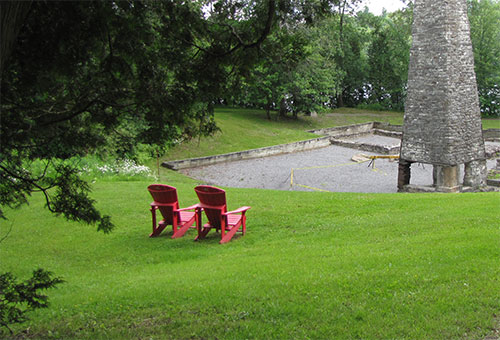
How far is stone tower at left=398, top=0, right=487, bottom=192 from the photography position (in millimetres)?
16641

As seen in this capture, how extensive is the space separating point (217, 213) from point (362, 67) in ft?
138

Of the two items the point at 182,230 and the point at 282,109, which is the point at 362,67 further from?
the point at 182,230

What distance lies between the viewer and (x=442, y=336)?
15.6 ft

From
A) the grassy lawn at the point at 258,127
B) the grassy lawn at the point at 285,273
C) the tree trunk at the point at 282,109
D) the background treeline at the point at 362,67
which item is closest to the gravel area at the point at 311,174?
the grassy lawn at the point at 258,127

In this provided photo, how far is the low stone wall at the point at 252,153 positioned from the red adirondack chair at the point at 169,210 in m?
13.8

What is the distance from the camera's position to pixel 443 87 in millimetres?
16891

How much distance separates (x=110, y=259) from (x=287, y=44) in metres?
5.01

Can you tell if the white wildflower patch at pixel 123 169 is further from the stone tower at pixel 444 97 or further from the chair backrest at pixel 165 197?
the stone tower at pixel 444 97

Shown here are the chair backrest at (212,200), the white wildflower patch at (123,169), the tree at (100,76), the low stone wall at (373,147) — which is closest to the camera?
the tree at (100,76)

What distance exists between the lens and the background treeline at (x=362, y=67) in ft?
117

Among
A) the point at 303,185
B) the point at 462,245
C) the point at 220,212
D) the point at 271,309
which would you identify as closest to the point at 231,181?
the point at 303,185

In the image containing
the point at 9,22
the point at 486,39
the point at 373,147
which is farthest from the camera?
the point at 486,39

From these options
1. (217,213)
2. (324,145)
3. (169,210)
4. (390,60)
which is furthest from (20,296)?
(390,60)

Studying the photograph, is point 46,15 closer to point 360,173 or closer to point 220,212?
point 220,212
